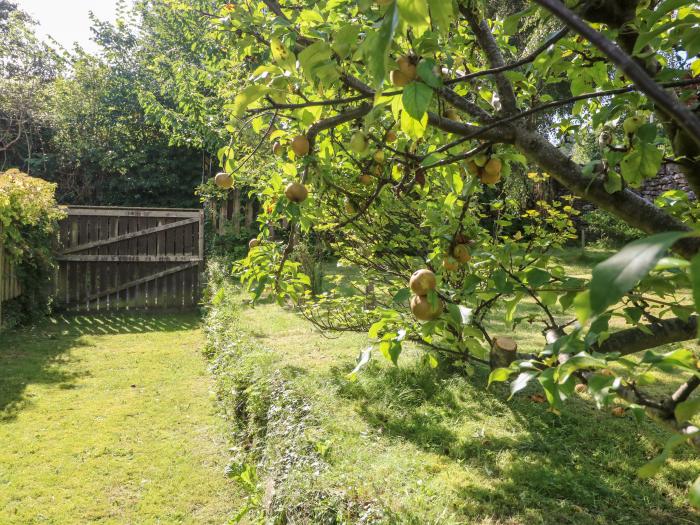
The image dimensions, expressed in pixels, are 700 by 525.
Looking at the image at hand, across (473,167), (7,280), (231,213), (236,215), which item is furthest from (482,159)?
(231,213)

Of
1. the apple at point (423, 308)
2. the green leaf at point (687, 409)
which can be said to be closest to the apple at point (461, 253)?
the apple at point (423, 308)

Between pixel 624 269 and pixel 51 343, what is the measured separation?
7661 millimetres

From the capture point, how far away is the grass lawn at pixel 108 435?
3133 millimetres

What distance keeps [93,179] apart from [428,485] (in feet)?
50.6

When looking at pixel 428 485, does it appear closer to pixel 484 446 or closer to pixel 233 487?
pixel 484 446

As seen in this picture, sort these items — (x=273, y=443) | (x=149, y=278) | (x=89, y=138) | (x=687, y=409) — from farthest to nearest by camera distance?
(x=89, y=138) → (x=149, y=278) → (x=273, y=443) → (x=687, y=409)

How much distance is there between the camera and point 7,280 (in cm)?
710

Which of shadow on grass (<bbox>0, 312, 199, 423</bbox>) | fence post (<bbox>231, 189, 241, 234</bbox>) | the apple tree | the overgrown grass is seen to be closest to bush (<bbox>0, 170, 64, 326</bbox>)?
shadow on grass (<bbox>0, 312, 199, 423</bbox>)

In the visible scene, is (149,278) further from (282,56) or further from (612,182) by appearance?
(612,182)

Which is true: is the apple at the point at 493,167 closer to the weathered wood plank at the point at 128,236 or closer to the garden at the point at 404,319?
the garden at the point at 404,319

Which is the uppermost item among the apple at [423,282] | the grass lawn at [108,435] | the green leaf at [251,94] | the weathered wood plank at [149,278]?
the green leaf at [251,94]

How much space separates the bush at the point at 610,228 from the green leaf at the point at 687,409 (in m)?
11.1

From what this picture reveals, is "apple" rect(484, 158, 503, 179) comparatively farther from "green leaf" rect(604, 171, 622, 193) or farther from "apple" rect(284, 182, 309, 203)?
"apple" rect(284, 182, 309, 203)

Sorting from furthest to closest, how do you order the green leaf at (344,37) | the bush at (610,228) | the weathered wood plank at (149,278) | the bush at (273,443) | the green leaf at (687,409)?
the bush at (610,228), the weathered wood plank at (149,278), the bush at (273,443), the green leaf at (344,37), the green leaf at (687,409)
